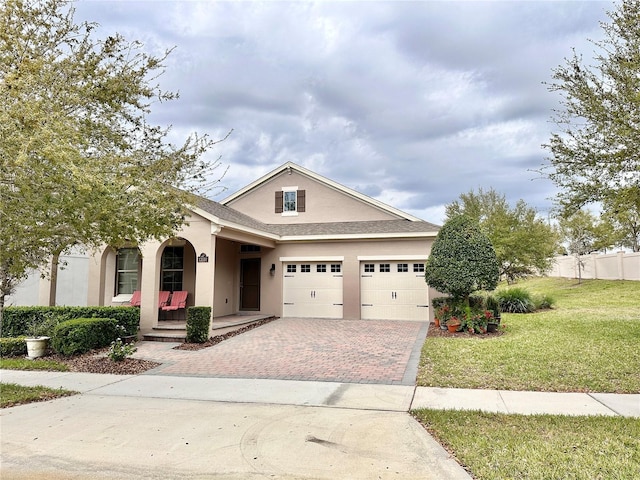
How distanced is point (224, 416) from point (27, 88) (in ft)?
17.0

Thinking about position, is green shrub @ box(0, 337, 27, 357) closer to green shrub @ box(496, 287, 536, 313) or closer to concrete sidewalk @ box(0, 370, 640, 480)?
concrete sidewalk @ box(0, 370, 640, 480)

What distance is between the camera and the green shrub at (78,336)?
9.80 meters

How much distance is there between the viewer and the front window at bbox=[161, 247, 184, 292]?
49.8ft

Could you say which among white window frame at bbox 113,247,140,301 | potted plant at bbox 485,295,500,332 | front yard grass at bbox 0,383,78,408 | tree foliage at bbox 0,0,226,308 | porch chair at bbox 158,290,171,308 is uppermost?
tree foliage at bbox 0,0,226,308

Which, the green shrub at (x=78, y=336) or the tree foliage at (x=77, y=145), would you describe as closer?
the tree foliage at (x=77, y=145)

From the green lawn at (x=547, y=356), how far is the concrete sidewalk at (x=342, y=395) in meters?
0.51

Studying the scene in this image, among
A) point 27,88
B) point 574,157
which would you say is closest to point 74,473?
point 27,88

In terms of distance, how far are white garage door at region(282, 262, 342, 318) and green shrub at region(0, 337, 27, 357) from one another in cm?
858

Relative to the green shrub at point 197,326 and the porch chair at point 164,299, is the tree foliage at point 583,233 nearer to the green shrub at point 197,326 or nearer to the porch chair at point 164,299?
the porch chair at point 164,299

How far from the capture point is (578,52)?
9258 mm

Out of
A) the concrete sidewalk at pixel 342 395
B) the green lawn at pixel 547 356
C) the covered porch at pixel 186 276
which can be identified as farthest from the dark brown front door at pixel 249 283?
the concrete sidewalk at pixel 342 395

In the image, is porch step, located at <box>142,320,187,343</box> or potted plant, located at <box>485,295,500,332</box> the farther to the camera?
potted plant, located at <box>485,295,500,332</box>

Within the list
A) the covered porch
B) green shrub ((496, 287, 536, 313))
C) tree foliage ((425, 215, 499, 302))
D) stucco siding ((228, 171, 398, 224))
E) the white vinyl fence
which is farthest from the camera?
the white vinyl fence

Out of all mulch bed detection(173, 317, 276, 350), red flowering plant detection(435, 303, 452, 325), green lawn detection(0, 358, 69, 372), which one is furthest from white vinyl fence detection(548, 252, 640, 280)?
green lawn detection(0, 358, 69, 372)
